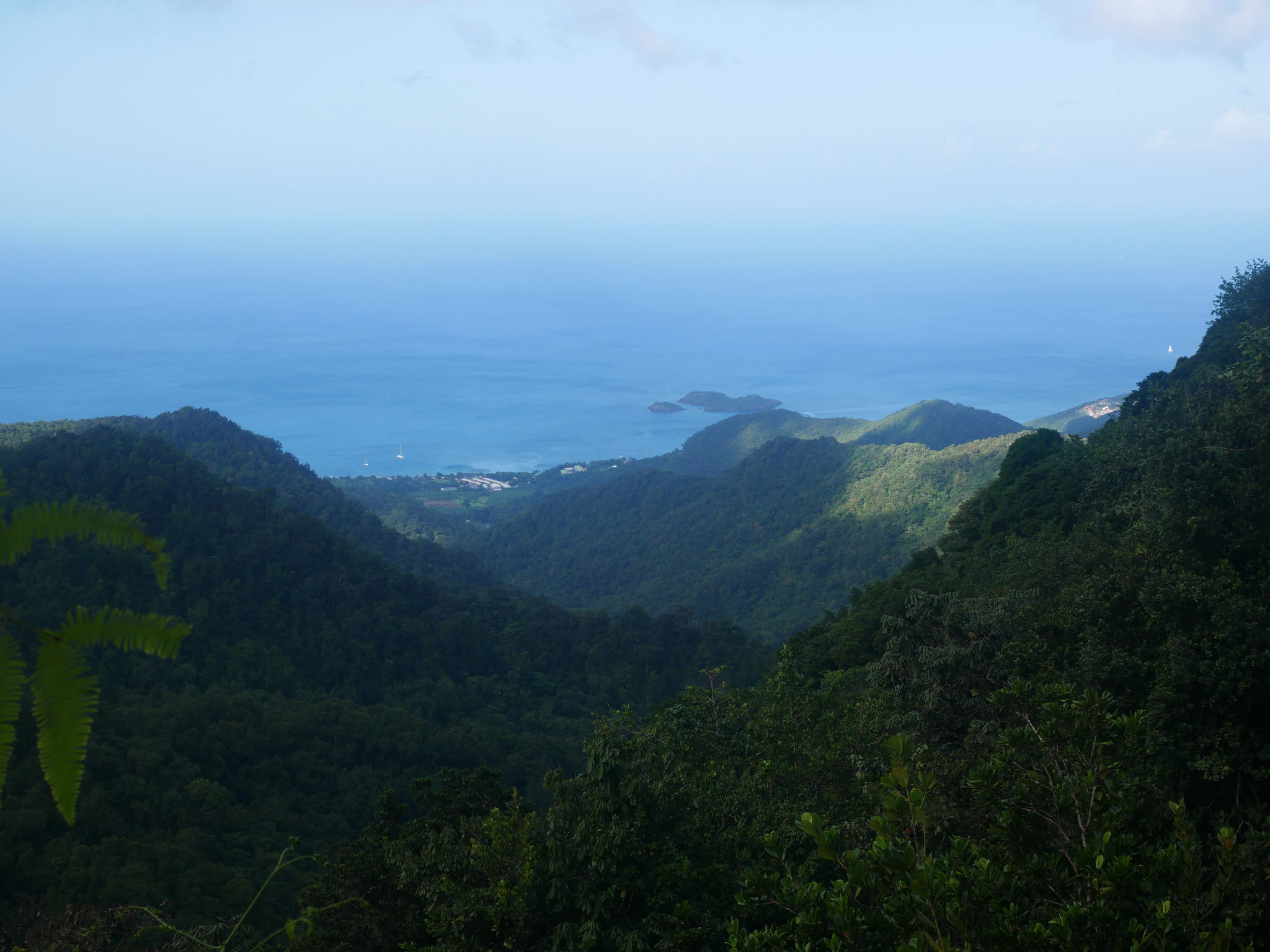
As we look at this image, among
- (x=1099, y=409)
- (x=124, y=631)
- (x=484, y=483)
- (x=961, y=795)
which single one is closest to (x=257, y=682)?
(x=961, y=795)

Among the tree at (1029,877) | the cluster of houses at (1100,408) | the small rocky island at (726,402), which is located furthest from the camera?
the small rocky island at (726,402)

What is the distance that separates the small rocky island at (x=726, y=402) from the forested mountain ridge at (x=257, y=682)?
73393mm

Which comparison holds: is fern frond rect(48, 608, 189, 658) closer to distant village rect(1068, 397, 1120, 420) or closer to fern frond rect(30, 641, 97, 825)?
fern frond rect(30, 641, 97, 825)

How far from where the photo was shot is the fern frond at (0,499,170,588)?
85.2 inches

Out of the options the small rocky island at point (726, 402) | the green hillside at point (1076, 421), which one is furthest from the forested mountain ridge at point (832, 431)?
the small rocky island at point (726, 402)

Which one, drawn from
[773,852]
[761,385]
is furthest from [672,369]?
[773,852]

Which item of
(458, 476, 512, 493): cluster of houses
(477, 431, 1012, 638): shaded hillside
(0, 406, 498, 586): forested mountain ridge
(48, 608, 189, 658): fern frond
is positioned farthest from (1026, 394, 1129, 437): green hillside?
(48, 608, 189, 658): fern frond

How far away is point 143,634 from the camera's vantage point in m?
2.25

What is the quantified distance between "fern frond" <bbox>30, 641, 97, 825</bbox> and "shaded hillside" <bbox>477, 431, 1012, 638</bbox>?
3774cm

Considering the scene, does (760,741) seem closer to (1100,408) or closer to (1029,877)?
(1029,877)

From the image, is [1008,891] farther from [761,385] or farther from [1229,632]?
[761,385]

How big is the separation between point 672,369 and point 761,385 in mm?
15505

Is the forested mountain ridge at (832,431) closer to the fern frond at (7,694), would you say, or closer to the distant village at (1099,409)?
the distant village at (1099,409)

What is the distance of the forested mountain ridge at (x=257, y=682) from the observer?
14.2 meters
